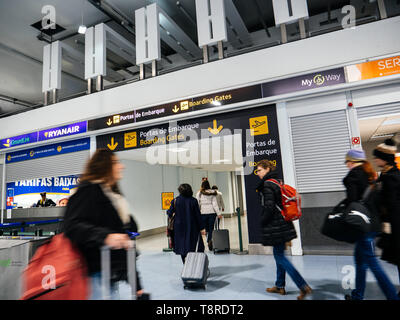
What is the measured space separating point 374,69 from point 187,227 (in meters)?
4.04

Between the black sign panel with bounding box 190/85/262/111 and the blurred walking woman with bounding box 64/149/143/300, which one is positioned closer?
the blurred walking woman with bounding box 64/149/143/300

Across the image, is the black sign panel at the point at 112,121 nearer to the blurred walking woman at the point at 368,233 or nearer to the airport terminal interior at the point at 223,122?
the airport terminal interior at the point at 223,122

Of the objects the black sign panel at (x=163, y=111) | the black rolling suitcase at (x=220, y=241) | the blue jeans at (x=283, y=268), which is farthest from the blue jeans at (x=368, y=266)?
the black sign panel at (x=163, y=111)

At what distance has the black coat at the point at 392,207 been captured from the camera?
221cm

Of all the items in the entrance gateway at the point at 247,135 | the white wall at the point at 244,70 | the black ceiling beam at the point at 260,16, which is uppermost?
the black ceiling beam at the point at 260,16

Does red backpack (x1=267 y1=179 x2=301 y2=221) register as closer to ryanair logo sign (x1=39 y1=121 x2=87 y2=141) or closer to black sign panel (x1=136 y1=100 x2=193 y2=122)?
black sign panel (x1=136 y1=100 x2=193 y2=122)

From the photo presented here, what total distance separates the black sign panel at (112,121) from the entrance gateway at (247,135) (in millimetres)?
497

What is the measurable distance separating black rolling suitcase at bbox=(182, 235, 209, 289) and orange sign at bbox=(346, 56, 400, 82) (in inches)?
154

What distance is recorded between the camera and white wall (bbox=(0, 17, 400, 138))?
4543mm

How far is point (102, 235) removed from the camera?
136cm

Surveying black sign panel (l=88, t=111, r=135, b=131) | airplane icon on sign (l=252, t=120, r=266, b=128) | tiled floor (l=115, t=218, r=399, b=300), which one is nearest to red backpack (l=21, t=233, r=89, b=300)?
tiled floor (l=115, t=218, r=399, b=300)
